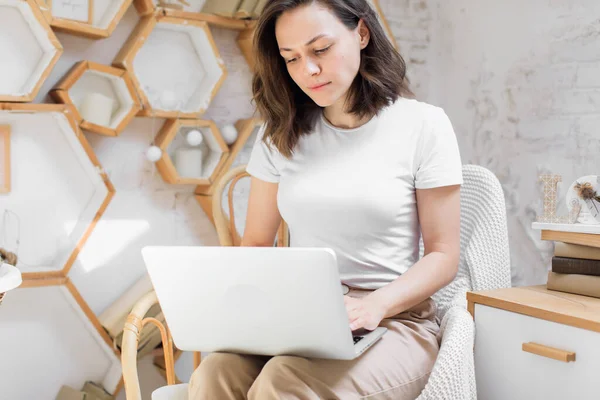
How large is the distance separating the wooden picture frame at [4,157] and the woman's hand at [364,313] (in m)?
1.22

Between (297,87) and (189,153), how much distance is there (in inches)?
Answer: 29.2

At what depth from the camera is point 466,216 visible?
152cm

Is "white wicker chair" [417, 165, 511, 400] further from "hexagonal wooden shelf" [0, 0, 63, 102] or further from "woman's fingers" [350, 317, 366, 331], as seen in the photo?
"hexagonal wooden shelf" [0, 0, 63, 102]

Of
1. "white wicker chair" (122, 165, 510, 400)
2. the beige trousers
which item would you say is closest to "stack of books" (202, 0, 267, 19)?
"white wicker chair" (122, 165, 510, 400)

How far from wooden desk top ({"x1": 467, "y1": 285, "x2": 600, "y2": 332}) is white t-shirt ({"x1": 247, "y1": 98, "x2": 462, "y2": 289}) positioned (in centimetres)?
18

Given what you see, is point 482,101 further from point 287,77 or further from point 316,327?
point 316,327

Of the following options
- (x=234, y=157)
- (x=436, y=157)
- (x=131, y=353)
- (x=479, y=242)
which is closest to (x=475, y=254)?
(x=479, y=242)

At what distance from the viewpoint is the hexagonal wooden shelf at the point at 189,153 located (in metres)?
2.06

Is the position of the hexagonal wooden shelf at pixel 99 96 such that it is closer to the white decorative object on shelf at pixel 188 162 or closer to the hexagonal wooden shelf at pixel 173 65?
the hexagonal wooden shelf at pixel 173 65

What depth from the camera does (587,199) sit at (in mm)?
1390

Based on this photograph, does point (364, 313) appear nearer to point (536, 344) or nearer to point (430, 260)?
point (430, 260)

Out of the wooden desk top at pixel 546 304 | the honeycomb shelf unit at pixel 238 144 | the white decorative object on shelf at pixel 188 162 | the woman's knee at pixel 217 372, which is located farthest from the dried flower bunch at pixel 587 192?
the white decorative object on shelf at pixel 188 162

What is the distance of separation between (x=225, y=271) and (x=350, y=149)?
0.49 m

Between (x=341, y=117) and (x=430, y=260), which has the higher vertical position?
(x=341, y=117)
